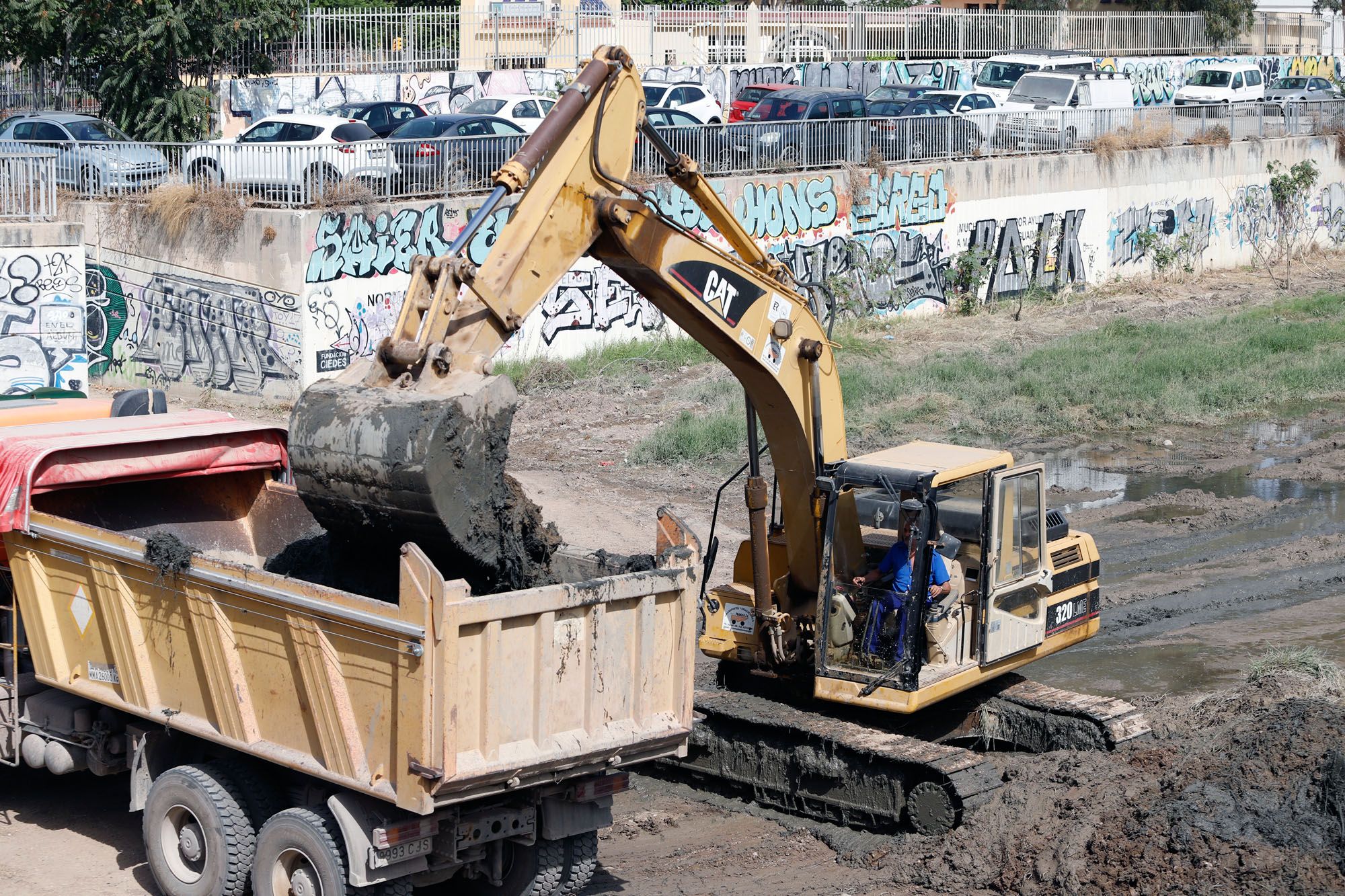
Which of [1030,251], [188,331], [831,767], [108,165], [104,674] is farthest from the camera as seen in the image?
[1030,251]

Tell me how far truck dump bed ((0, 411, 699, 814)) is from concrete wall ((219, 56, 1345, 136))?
24.6 meters

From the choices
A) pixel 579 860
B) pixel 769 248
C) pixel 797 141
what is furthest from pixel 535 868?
pixel 797 141

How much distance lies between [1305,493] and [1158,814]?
39.2 feet

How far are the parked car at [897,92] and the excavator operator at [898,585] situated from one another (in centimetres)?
2796

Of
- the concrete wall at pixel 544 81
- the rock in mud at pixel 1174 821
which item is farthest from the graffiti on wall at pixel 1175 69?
the rock in mud at pixel 1174 821

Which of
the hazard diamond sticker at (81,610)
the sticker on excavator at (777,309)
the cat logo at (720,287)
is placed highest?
the cat logo at (720,287)

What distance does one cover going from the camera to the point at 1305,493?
1969 cm

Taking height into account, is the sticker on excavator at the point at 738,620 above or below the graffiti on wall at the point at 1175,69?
below

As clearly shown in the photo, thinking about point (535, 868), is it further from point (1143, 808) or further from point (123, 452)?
point (123, 452)

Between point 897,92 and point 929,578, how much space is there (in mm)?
30175

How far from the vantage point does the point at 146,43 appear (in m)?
29.8

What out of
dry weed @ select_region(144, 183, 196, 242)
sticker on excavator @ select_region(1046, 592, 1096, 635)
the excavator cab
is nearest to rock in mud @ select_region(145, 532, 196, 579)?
the excavator cab

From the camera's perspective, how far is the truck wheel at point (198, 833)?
8.46 meters

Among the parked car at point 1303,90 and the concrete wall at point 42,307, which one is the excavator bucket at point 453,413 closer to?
the concrete wall at point 42,307
